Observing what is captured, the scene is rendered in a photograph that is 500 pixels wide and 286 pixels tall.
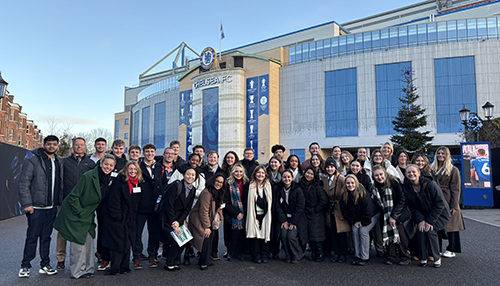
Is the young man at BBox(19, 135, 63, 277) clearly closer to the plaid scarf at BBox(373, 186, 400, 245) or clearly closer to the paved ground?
the paved ground

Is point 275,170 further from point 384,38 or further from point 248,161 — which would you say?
point 384,38

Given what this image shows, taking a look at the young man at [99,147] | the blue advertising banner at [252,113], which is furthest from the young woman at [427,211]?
the blue advertising banner at [252,113]

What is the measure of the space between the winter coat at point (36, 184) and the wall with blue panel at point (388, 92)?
36.3m

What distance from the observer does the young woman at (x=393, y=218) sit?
608cm

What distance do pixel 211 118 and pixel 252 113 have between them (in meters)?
5.44

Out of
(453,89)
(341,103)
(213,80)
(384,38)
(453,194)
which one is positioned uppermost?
(384,38)

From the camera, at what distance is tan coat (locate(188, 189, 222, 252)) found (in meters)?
6.09

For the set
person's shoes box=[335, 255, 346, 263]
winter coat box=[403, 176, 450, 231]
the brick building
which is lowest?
person's shoes box=[335, 255, 346, 263]

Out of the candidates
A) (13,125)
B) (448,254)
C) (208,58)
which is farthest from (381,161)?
(13,125)

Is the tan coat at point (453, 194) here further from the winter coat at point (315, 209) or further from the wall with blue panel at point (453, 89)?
the wall with blue panel at point (453, 89)

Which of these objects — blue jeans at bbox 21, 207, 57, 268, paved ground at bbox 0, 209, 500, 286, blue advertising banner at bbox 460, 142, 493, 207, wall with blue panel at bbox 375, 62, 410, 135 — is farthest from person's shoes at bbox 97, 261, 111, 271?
wall with blue panel at bbox 375, 62, 410, 135

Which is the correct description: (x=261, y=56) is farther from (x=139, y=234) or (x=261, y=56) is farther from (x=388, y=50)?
(x=139, y=234)

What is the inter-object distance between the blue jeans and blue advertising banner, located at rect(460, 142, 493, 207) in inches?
603

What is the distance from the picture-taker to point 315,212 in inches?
257
